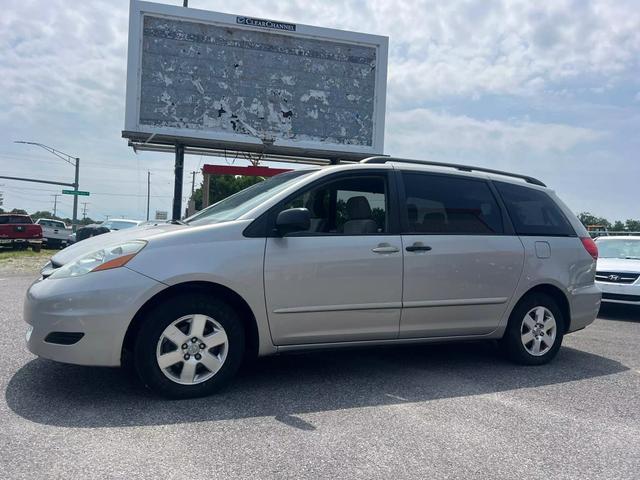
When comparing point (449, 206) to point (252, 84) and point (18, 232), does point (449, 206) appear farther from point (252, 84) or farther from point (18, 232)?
point (18, 232)

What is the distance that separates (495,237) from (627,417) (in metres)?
1.81

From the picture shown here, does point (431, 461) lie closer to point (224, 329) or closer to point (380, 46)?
point (224, 329)

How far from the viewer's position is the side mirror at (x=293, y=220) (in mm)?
3998

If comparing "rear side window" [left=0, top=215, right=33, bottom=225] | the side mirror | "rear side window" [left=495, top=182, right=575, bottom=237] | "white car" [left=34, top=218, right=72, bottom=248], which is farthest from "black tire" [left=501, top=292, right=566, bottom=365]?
"white car" [left=34, top=218, right=72, bottom=248]

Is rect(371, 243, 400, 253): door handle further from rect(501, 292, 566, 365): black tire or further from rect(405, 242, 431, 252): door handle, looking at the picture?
rect(501, 292, 566, 365): black tire

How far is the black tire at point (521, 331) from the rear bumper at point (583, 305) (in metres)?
0.23

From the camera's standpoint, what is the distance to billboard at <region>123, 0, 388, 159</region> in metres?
15.8

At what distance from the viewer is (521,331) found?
203 inches

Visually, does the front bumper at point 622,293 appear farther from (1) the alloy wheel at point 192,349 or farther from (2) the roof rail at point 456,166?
(1) the alloy wheel at point 192,349

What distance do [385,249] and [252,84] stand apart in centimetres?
1343

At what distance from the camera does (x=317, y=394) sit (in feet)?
13.7

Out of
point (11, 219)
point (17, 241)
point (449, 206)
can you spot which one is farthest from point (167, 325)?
point (11, 219)

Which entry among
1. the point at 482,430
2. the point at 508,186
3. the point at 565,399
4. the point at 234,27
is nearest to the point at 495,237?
the point at 508,186

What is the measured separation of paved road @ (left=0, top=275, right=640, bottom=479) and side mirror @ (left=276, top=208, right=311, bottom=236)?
1.27 meters
